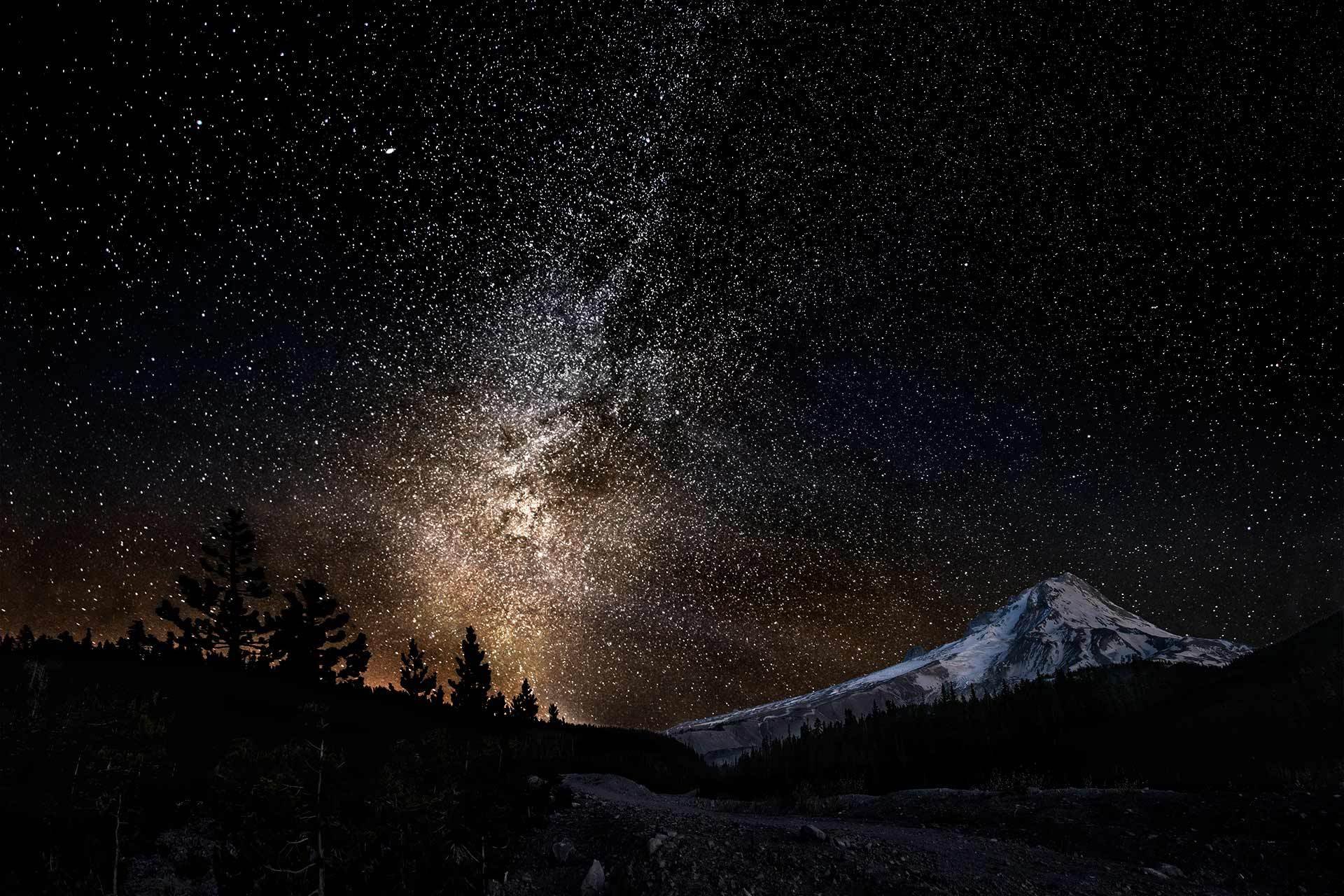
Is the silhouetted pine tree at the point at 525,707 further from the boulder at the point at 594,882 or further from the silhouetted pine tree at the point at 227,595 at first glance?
the boulder at the point at 594,882

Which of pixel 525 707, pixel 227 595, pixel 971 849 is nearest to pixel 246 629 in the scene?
pixel 227 595

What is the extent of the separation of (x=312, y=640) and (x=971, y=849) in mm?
41809

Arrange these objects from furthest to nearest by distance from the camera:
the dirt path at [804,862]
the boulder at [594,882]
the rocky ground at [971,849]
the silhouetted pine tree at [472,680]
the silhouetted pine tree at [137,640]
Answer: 1. the silhouetted pine tree at [472,680]
2. the silhouetted pine tree at [137,640]
3. the boulder at [594,882]
4. the rocky ground at [971,849]
5. the dirt path at [804,862]

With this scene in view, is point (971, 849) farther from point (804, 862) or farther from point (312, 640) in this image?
point (312, 640)

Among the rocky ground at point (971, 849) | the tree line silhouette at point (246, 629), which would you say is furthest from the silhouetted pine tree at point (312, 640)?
the rocky ground at point (971, 849)

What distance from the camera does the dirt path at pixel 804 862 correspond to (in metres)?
9.63

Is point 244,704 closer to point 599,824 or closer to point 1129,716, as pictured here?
Result: point 599,824

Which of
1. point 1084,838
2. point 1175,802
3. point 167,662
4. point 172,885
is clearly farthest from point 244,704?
point 1175,802

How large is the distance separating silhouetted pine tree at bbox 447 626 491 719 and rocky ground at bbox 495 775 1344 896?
37.5m

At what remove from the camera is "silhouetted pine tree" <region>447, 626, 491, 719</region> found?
5056cm

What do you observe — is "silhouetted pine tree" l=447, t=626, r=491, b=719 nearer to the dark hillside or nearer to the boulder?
the dark hillside

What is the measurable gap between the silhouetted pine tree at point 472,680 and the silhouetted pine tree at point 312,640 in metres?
11.8

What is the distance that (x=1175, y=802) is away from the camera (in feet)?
51.2

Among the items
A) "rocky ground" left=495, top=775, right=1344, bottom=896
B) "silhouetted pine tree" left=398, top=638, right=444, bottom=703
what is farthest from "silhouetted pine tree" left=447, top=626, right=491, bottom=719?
"rocky ground" left=495, top=775, right=1344, bottom=896
